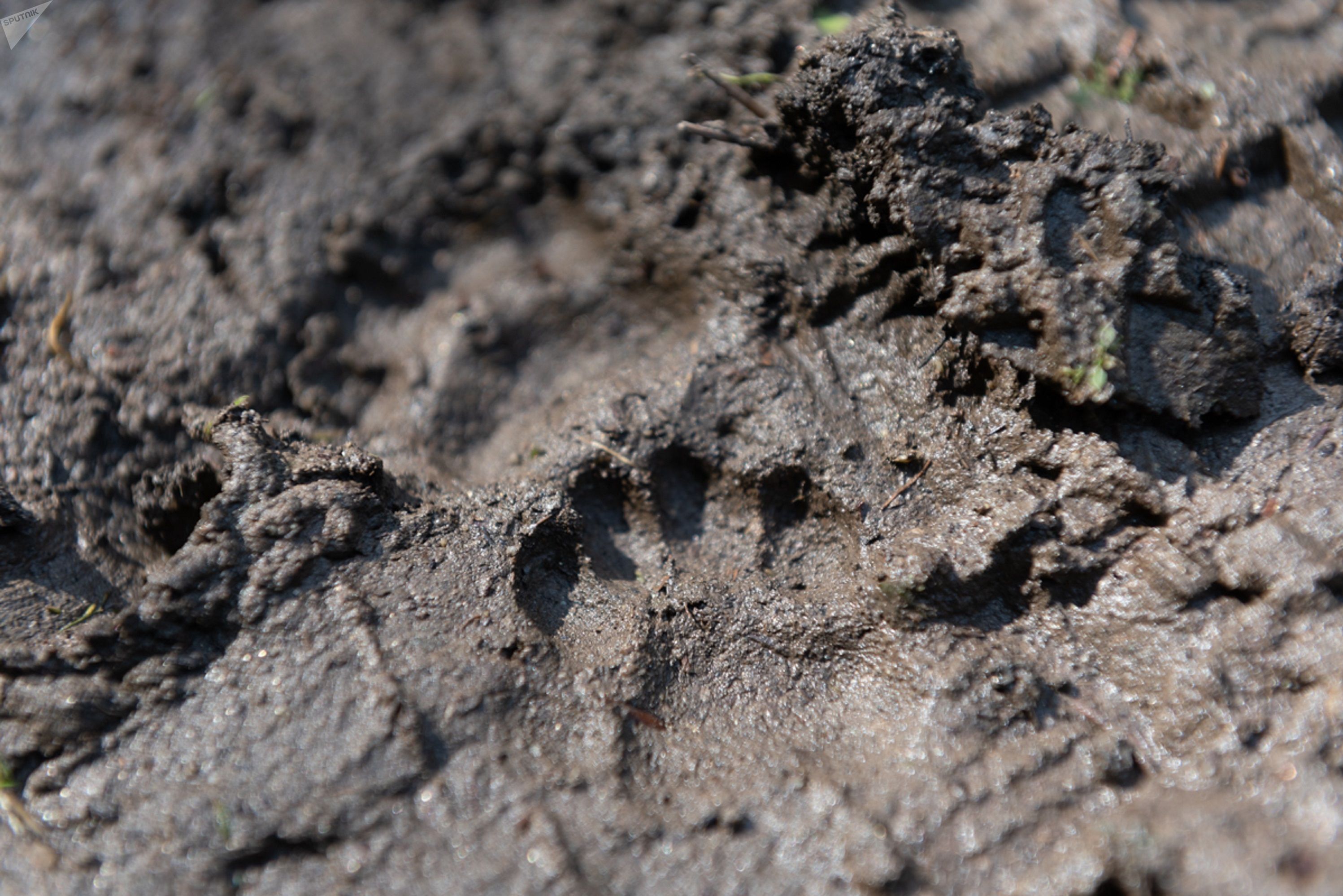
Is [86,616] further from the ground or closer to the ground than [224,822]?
further from the ground

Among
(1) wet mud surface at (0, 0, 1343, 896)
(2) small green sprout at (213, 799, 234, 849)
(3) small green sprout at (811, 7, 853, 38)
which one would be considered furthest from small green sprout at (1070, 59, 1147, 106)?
(2) small green sprout at (213, 799, 234, 849)

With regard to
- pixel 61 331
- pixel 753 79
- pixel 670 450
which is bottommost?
pixel 670 450

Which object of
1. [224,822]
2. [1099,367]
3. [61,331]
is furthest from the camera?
[61,331]

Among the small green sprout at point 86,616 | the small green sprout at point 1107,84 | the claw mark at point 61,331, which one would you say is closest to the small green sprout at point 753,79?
the small green sprout at point 1107,84

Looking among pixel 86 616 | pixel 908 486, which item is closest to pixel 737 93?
pixel 908 486

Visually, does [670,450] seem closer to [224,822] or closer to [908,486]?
[908,486]

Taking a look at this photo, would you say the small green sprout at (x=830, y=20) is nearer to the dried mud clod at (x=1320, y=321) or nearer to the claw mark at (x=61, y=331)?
the dried mud clod at (x=1320, y=321)

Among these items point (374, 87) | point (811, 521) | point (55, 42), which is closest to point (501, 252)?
point (374, 87)
